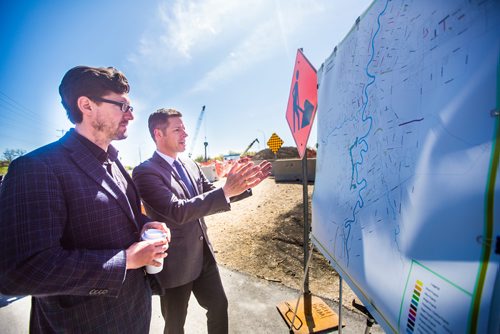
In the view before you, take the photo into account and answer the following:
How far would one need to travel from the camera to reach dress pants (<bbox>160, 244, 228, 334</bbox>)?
2037 mm

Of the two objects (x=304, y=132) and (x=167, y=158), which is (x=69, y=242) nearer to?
(x=167, y=158)

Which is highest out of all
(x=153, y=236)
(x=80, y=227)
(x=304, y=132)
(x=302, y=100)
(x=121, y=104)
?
(x=302, y=100)

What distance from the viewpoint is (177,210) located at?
1837 millimetres

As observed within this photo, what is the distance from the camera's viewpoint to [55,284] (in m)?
1.06

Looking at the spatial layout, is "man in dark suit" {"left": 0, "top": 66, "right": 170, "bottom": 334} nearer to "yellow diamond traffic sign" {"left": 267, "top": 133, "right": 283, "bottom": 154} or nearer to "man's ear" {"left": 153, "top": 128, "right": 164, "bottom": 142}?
"man's ear" {"left": 153, "top": 128, "right": 164, "bottom": 142}

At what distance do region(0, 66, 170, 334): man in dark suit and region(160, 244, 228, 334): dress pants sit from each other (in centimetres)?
53

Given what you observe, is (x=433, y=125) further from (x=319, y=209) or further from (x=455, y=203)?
(x=319, y=209)

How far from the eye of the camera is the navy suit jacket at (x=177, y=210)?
6.10ft

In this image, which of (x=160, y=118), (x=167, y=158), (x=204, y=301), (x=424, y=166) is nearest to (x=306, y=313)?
(x=204, y=301)

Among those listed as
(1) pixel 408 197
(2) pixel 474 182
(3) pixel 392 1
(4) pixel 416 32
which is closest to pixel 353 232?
(1) pixel 408 197

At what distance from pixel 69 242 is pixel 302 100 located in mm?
2266

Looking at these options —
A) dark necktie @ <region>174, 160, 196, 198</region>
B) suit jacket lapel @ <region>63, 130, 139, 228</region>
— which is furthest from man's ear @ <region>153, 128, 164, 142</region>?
suit jacket lapel @ <region>63, 130, 139, 228</region>

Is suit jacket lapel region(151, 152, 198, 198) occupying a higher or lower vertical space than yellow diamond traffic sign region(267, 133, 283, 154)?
lower

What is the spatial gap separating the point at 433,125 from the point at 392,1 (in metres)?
0.75
